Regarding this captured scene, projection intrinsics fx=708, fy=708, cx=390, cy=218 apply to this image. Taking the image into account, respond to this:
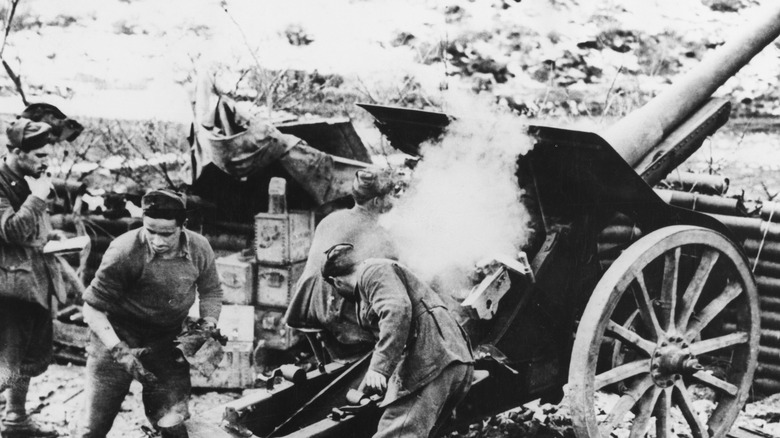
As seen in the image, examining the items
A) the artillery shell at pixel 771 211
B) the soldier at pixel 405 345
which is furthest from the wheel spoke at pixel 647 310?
the artillery shell at pixel 771 211

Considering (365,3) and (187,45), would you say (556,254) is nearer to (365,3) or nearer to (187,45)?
(365,3)

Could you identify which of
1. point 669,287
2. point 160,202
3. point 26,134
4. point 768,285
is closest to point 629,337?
point 669,287

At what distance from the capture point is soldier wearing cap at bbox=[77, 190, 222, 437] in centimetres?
387

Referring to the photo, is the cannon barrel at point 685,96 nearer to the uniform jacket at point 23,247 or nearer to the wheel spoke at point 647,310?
the wheel spoke at point 647,310

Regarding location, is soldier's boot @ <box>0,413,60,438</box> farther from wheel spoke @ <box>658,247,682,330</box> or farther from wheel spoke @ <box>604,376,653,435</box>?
wheel spoke @ <box>658,247,682,330</box>

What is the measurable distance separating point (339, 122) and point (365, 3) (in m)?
2.63

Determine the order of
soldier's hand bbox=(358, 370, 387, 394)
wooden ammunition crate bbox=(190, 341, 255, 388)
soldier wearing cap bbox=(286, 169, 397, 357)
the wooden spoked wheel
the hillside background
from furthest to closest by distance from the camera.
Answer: the hillside background < wooden ammunition crate bbox=(190, 341, 255, 388) < soldier wearing cap bbox=(286, 169, 397, 357) < the wooden spoked wheel < soldier's hand bbox=(358, 370, 387, 394)

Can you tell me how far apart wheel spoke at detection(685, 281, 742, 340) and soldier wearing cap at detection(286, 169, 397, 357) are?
203 centimetres

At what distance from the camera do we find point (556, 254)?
14.4 ft

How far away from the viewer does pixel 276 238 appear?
20.4 feet

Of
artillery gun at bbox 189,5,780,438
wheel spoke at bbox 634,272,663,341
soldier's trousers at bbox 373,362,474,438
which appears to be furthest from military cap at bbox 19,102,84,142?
wheel spoke at bbox 634,272,663,341

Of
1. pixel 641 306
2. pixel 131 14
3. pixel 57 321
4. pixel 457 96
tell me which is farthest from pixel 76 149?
pixel 641 306

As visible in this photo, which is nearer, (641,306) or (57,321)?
(641,306)

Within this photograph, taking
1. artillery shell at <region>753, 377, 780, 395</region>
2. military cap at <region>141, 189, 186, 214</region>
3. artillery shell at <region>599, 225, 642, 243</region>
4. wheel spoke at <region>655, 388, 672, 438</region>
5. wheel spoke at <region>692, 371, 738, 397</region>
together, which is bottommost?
artillery shell at <region>753, 377, 780, 395</region>
